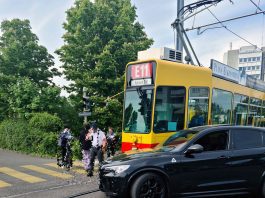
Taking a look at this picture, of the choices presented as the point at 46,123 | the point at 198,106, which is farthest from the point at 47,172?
the point at 46,123

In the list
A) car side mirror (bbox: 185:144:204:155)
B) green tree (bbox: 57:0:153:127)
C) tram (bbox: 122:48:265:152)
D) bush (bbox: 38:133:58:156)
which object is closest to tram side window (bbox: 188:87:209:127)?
tram (bbox: 122:48:265:152)

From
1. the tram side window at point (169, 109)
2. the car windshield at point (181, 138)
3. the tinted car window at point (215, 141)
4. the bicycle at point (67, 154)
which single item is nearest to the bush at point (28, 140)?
the bicycle at point (67, 154)

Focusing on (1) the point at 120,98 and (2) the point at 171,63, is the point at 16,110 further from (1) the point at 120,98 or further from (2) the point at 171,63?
(2) the point at 171,63

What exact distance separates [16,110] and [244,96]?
1467 centimetres

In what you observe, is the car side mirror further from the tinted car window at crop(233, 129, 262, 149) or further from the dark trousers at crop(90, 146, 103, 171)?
the dark trousers at crop(90, 146, 103, 171)

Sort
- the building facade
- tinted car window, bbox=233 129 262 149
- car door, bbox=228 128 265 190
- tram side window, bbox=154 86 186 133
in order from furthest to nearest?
1. the building facade
2. tram side window, bbox=154 86 186 133
3. tinted car window, bbox=233 129 262 149
4. car door, bbox=228 128 265 190

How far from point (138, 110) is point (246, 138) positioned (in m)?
3.63

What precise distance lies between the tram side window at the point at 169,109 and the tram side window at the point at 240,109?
3752 millimetres

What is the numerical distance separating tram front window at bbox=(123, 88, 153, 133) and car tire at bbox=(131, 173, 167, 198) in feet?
10.7

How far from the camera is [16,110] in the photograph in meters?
22.0

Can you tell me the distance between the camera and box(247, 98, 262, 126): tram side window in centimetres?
1435

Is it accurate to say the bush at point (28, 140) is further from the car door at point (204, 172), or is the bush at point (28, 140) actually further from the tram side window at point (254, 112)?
the car door at point (204, 172)

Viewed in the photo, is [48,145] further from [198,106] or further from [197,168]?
[197,168]

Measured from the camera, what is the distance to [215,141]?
21.7 ft
